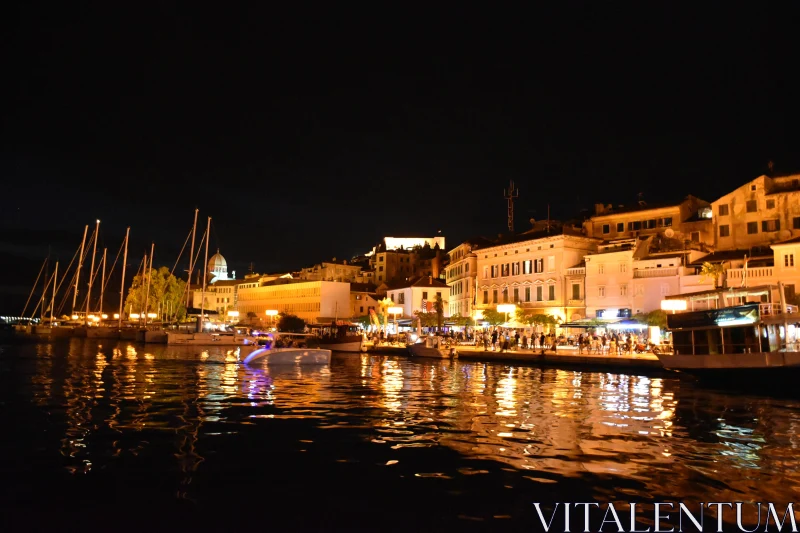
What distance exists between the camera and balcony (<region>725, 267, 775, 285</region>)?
4225 centimetres

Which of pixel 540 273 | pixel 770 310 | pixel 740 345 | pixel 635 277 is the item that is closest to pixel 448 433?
pixel 740 345

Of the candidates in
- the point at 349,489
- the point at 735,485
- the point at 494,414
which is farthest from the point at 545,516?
the point at 494,414

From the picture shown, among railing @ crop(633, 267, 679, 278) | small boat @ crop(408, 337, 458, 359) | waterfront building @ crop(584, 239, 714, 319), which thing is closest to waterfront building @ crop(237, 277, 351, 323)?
small boat @ crop(408, 337, 458, 359)

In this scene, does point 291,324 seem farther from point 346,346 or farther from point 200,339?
point 346,346

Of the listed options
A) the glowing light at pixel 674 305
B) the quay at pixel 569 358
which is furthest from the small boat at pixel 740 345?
the quay at pixel 569 358

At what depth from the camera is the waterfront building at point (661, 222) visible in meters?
53.7

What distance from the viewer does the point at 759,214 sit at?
4909cm

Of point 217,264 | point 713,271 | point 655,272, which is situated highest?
point 217,264

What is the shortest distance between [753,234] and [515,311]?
67.0ft

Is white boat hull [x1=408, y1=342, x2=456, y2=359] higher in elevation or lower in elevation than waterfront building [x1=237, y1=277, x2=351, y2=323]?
lower

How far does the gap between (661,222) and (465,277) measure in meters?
22.0

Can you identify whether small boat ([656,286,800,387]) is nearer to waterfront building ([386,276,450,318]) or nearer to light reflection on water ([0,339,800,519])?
light reflection on water ([0,339,800,519])

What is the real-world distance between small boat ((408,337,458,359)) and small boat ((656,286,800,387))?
21.4 meters

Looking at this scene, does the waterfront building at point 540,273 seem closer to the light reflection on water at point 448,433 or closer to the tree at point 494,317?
the tree at point 494,317
